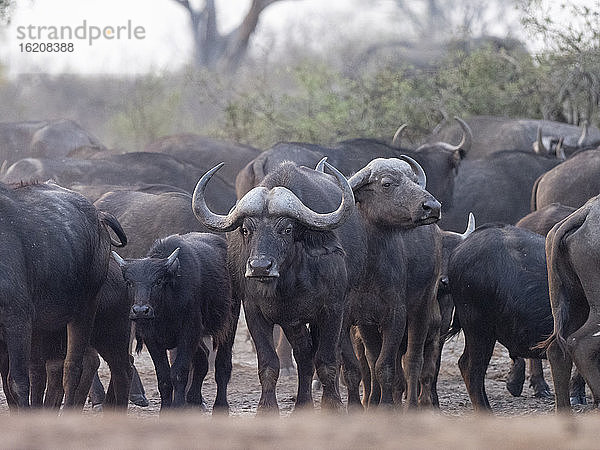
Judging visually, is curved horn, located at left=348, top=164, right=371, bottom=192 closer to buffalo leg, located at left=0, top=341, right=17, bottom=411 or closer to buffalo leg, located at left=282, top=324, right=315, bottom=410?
buffalo leg, located at left=282, top=324, right=315, bottom=410

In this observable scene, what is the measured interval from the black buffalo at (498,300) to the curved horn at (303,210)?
61.1 inches

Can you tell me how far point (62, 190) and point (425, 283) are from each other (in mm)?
2822

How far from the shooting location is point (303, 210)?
23.1 feet

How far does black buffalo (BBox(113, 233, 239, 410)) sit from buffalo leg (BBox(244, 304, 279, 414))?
737 millimetres

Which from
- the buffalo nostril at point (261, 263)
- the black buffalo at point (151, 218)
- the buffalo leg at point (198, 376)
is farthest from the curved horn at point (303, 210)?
the black buffalo at point (151, 218)

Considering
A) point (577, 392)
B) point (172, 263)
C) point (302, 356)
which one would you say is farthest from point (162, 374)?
point (577, 392)

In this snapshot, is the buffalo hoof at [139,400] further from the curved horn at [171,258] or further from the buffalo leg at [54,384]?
the curved horn at [171,258]

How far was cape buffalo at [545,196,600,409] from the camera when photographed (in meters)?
6.82

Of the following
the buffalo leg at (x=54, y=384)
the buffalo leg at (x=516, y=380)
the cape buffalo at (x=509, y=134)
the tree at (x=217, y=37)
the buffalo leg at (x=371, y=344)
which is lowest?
the buffalo leg at (x=516, y=380)

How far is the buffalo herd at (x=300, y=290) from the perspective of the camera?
23.0 ft

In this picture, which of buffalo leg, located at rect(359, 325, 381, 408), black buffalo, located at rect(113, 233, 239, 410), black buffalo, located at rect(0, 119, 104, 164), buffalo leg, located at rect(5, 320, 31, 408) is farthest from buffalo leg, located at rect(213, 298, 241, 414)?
black buffalo, located at rect(0, 119, 104, 164)

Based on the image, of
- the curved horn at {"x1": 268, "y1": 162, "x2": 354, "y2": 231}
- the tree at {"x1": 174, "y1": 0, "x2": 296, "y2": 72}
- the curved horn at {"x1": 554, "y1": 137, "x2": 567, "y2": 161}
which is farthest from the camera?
the tree at {"x1": 174, "y1": 0, "x2": 296, "y2": 72}

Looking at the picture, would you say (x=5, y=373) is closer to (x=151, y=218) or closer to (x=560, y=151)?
(x=151, y=218)

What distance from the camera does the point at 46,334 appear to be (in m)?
7.87
